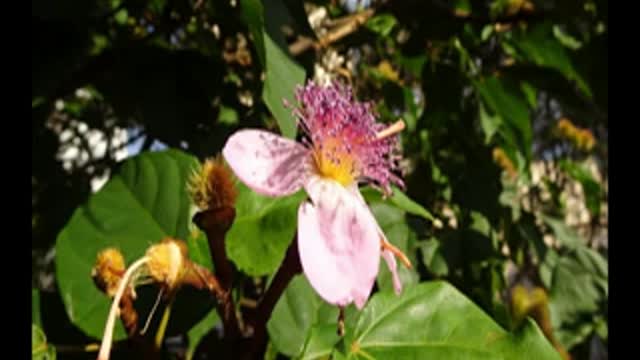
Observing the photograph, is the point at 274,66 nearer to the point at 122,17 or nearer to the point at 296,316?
the point at 296,316

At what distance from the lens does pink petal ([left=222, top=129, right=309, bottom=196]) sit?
469mm

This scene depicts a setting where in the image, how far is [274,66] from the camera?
0.60m

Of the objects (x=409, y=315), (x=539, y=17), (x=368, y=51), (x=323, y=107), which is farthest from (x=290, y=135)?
(x=368, y=51)

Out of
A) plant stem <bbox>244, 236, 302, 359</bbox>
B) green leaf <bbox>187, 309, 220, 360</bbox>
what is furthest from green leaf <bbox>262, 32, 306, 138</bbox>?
green leaf <bbox>187, 309, 220, 360</bbox>

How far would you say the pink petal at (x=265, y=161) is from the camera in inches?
18.5

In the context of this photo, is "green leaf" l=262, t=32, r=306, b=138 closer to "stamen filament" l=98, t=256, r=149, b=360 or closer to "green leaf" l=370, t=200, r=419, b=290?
"stamen filament" l=98, t=256, r=149, b=360

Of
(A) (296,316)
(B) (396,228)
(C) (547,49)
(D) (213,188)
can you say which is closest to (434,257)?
(B) (396,228)

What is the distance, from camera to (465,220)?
1293mm

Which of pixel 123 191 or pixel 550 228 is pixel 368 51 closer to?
pixel 550 228

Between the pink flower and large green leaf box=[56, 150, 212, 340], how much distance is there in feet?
0.50

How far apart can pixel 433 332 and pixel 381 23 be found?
0.65m

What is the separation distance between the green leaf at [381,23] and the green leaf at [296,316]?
48cm

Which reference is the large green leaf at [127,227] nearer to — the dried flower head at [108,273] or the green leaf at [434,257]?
the dried flower head at [108,273]

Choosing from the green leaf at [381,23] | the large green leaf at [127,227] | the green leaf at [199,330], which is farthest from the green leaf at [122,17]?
the green leaf at [199,330]
